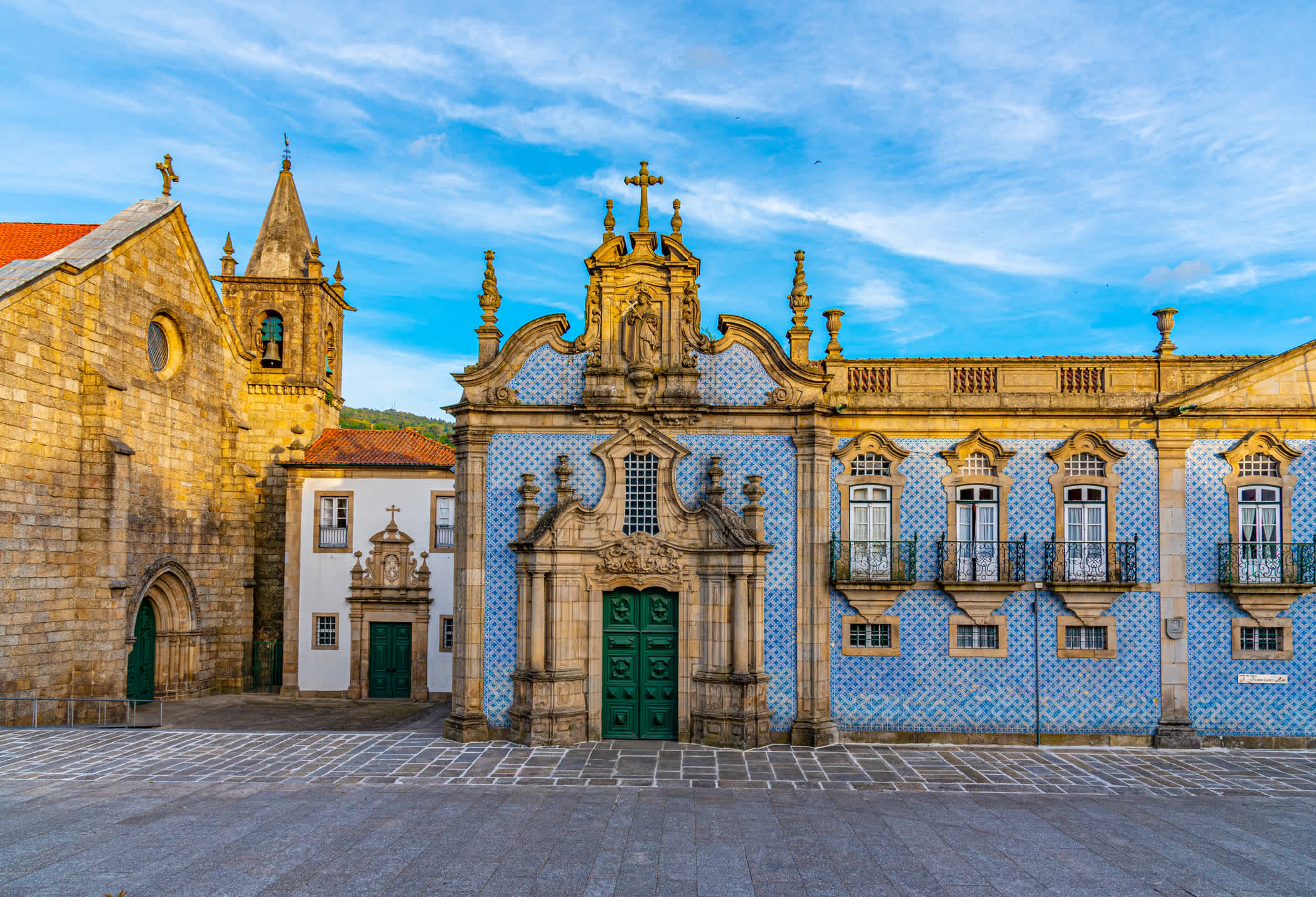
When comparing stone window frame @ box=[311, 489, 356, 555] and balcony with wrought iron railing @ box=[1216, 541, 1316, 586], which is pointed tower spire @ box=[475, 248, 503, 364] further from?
balcony with wrought iron railing @ box=[1216, 541, 1316, 586]

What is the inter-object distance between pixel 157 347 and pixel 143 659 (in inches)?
328

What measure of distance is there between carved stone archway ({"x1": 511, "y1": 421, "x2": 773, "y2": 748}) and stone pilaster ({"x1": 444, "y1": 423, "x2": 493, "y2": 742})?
2.59 feet

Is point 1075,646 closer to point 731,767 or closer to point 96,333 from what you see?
point 731,767

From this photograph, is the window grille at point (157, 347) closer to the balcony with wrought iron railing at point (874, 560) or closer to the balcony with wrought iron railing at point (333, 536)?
the balcony with wrought iron railing at point (333, 536)

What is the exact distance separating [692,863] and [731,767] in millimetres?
4534

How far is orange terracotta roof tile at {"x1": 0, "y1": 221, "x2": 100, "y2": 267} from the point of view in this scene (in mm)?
21641

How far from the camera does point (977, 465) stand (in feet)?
57.2

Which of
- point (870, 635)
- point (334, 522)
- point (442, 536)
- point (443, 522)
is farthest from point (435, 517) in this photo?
point (870, 635)

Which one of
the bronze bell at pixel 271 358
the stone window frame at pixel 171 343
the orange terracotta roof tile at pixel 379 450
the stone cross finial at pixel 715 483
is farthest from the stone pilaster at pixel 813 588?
the bronze bell at pixel 271 358

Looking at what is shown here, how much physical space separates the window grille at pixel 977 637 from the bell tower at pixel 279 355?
720 inches

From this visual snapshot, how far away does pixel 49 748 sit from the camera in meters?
15.8

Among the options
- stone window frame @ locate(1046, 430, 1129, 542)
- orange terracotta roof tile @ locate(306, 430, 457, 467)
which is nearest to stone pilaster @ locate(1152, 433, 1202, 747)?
stone window frame @ locate(1046, 430, 1129, 542)

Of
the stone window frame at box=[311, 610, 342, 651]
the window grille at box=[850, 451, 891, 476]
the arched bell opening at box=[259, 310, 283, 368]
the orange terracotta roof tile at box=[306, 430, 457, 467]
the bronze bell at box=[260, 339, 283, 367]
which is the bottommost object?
the stone window frame at box=[311, 610, 342, 651]

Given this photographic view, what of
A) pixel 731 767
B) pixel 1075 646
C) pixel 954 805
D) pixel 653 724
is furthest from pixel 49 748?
pixel 1075 646
